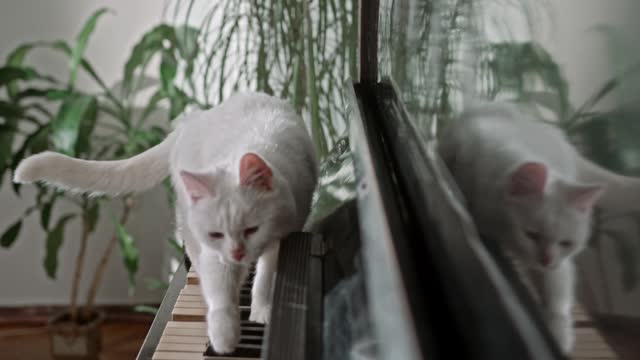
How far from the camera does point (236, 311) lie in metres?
0.81

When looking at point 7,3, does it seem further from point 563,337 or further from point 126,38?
point 563,337

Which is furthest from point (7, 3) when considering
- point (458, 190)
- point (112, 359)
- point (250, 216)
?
point (458, 190)

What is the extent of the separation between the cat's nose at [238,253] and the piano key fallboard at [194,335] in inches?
3.1

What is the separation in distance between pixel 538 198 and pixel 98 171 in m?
0.95

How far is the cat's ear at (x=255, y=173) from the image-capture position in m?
0.95

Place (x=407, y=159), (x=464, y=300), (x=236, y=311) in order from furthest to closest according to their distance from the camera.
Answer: (x=236, y=311) < (x=407, y=159) < (x=464, y=300)

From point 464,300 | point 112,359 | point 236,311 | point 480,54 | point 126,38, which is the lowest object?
point 112,359

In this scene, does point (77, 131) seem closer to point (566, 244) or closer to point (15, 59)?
point (15, 59)

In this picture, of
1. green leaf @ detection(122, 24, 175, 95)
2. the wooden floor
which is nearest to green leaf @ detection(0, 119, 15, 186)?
green leaf @ detection(122, 24, 175, 95)

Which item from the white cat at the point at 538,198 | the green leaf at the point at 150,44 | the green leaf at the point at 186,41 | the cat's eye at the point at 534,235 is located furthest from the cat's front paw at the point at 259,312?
the green leaf at the point at 150,44

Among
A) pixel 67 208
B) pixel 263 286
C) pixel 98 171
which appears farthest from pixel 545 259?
pixel 67 208

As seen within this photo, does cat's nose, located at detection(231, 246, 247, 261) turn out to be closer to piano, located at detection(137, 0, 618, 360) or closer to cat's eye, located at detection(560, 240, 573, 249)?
piano, located at detection(137, 0, 618, 360)

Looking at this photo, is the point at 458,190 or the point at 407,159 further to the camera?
the point at 407,159

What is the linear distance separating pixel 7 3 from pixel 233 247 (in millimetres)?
1902
